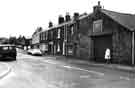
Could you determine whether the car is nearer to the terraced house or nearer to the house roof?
the terraced house

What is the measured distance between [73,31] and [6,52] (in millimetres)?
14005

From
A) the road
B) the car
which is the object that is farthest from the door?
A: the car

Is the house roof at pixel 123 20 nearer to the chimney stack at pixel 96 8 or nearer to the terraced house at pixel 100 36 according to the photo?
the terraced house at pixel 100 36

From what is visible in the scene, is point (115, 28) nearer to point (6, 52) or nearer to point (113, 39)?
point (113, 39)

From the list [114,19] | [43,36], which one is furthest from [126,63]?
[43,36]

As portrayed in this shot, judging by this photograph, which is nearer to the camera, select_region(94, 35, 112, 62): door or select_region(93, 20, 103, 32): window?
select_region(94, 35, 112, 62): door

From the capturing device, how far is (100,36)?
969 inches

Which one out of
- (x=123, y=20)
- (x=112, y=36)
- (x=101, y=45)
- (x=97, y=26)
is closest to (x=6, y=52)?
(x=101, y=45)

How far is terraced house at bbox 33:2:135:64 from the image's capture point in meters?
20.7

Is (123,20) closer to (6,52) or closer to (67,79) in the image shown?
(6,52)

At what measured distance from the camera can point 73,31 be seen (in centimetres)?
3183

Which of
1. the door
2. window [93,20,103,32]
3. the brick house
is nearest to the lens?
the brick house

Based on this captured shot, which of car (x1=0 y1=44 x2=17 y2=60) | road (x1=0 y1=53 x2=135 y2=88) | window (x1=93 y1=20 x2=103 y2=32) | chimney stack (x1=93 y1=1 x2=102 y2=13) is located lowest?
road (x1=0 y1=53 x2=135 y2=88)

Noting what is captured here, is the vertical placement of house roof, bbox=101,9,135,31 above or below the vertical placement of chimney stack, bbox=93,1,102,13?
below
